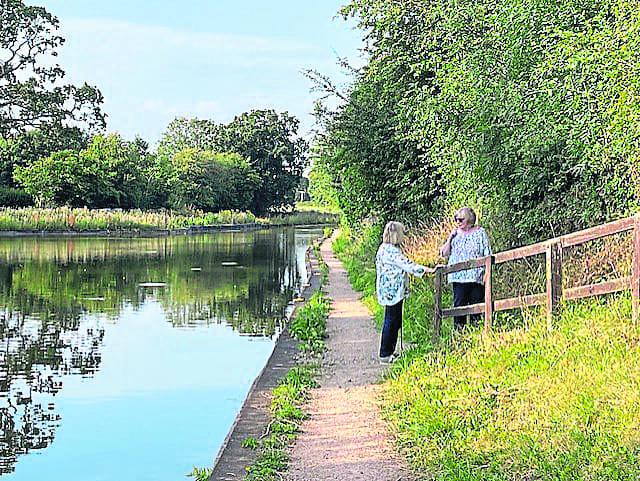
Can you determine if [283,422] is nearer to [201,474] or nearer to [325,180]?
[201,474]

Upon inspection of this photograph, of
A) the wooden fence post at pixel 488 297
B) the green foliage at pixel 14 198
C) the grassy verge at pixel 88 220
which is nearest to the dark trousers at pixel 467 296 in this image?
the wooden fence post at pixel 488 297

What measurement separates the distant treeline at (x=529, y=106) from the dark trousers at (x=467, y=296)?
67.4 inches

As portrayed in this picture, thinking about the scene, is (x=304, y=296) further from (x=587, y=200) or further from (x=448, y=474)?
(x=448, y=474)

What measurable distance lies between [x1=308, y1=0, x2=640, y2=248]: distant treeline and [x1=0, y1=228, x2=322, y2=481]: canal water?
4.16 meters

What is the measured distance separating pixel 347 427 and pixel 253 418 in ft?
2.86

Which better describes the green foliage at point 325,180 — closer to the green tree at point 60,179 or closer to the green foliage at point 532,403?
the green foliage at point 532,403

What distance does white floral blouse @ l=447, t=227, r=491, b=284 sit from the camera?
32.2 feet

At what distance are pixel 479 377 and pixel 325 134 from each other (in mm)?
13674

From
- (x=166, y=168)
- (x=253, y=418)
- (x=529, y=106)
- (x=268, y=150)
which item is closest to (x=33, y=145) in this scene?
(x=166, y=168)

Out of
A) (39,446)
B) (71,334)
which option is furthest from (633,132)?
(71,334)

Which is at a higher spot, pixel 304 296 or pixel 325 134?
pixel 325 134

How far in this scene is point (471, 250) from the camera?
985 cm

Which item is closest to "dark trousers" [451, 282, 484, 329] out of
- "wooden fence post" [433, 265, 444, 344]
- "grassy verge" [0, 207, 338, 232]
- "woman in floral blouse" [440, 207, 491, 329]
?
"woman in floral blouse" [440, 207, 491, 329]

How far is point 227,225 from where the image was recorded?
65312 mm
